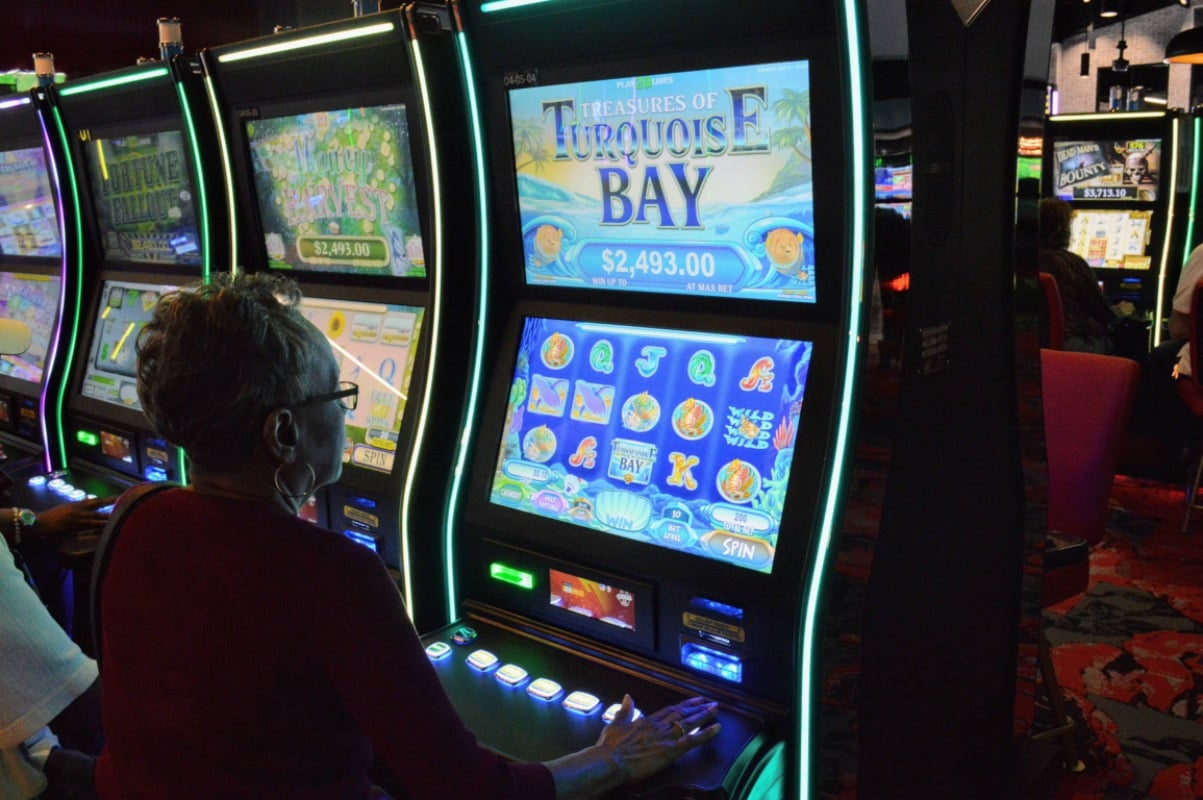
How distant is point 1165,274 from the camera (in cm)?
606

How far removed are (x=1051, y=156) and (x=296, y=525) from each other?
6.34 meters

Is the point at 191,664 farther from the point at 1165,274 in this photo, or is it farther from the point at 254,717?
the point at 1165,274

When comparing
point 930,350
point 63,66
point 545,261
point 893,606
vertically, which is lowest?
point 893,606

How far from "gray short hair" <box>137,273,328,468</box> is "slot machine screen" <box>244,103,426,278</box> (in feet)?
3.19

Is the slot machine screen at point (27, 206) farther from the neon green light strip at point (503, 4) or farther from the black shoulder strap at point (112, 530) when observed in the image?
the black shoulder strap at point (112, 530)

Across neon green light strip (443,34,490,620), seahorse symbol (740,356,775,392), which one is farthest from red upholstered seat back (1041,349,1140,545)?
neon green light strip (443,34,490,620)

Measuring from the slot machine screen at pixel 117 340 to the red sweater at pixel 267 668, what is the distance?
2.02 m

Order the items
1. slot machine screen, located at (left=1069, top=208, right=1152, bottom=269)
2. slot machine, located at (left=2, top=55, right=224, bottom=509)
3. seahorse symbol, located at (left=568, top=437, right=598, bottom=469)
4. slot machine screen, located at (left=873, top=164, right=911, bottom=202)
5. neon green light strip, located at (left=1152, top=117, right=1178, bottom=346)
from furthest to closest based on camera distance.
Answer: slot machine screen, located at (left=1069, top=208, right=1152, bottom=269), neon green light strip, located at (left=1152, top=117, right=1178, bottom=346), slot machine, located at (left=2, top=55, right=224, bottom=509), seahorse symbol, located at (left=568, top=437, right=598, bottom=469), slot machine screen, located at (left=873, top=164, right=911, bottom=202)

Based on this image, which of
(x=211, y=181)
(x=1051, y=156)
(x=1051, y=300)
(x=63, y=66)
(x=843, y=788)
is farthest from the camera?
(x=1051, y=156)

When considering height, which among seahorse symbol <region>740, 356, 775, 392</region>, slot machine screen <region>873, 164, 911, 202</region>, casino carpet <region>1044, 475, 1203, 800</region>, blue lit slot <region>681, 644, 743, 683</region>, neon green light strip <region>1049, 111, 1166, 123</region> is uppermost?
neon green light strip <region>1049, 111, 1166, 123</region>

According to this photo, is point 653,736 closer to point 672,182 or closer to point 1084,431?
point 672,182

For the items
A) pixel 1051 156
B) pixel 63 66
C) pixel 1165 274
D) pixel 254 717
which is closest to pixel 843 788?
pixel 254 717

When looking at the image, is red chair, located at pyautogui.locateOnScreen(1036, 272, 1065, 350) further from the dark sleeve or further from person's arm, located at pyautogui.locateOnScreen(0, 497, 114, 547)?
the dark sleeve

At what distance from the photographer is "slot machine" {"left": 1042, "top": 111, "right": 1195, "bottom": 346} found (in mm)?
5984
